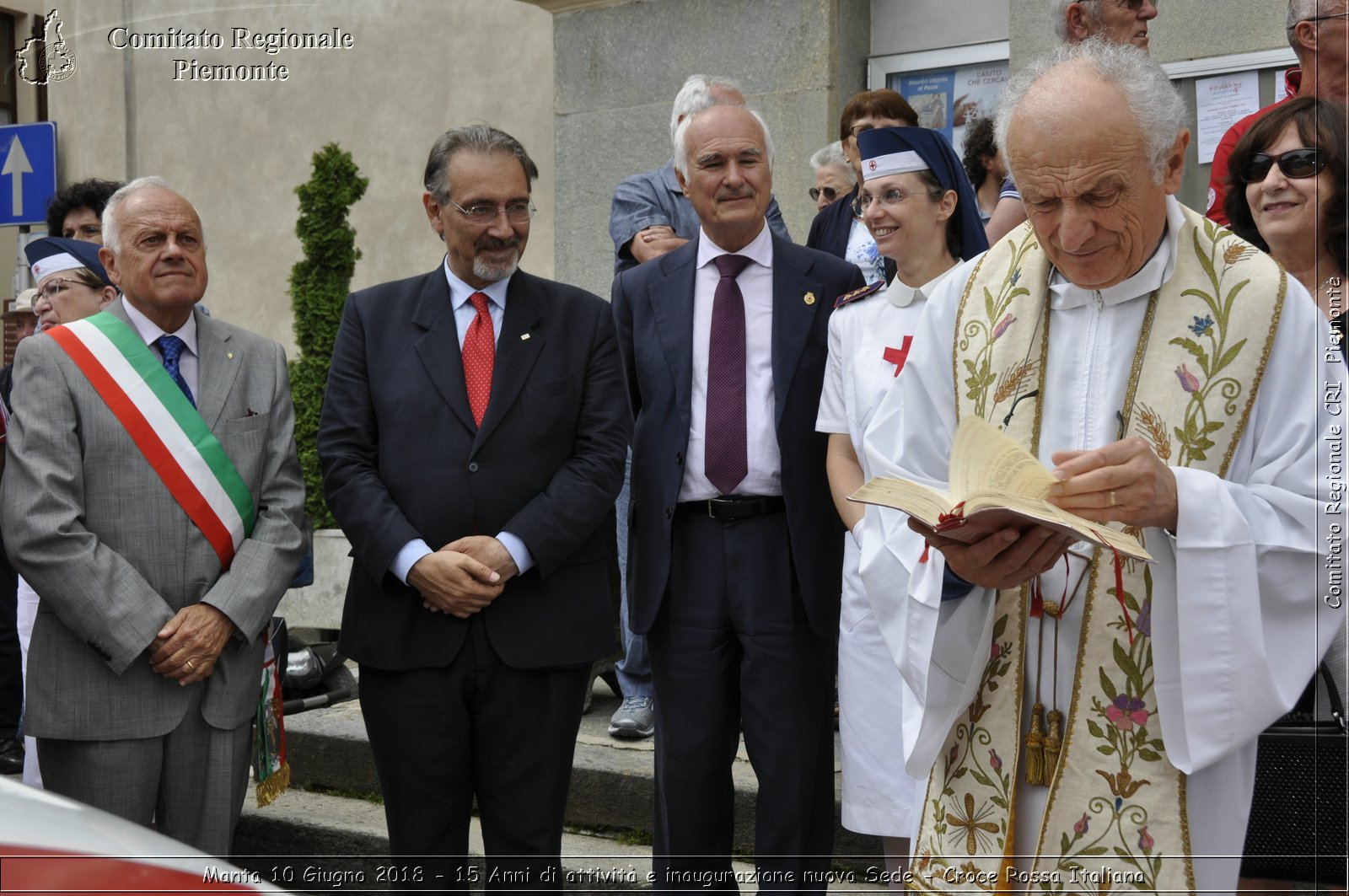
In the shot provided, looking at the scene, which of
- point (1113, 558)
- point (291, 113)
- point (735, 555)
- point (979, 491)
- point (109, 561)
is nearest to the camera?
point (979, 491)

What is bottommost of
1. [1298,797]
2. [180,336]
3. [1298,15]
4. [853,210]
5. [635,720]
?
[635,720]

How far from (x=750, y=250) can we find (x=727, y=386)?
0.47 meters

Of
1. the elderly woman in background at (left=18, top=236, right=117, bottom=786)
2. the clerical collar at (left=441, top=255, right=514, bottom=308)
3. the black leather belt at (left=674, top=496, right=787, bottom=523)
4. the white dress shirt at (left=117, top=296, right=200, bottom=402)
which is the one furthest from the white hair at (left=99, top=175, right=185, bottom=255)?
the black leather belt at (left=674, top=496, right=787, bottom=523)

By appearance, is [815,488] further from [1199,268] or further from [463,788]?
[1199,268]

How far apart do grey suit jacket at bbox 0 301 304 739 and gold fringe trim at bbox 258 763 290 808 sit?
0.30 m

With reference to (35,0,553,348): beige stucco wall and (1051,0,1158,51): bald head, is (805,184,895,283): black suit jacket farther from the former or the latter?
(35,0,553,348): beige stucco wall

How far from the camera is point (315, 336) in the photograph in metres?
9.19

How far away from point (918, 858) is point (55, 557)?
2.51m

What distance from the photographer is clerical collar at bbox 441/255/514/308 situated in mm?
4320

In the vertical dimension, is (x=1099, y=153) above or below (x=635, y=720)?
above

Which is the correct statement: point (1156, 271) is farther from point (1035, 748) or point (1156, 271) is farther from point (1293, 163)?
point (1293, 163)

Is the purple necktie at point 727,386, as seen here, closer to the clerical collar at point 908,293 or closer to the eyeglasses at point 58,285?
the clerical collar at point 908,293

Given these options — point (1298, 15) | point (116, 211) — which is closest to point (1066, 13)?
point (1298, 15)

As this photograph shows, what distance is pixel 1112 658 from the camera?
104 inches
